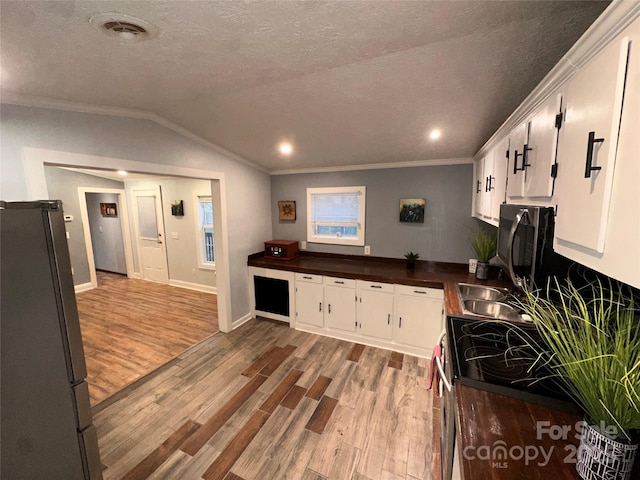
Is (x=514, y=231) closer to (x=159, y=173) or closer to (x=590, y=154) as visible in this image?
(x=590, y=154)

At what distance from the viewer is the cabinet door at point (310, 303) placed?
3338 mm

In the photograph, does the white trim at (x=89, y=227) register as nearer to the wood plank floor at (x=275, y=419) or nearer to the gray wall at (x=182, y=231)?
the gray wall at (x=182, y=231)

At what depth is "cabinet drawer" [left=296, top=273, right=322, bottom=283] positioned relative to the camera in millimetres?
3299

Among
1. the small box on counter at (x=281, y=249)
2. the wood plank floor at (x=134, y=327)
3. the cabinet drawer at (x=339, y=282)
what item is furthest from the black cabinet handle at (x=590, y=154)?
the wood plank floor at (x=134, y=327)

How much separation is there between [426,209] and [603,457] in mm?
2858

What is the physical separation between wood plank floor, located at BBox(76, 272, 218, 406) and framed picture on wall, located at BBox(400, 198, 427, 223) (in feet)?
9.75

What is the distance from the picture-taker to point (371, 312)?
306 cm

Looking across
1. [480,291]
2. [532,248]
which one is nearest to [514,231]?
[532,248]

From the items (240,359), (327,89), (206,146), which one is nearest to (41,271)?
(327,89)

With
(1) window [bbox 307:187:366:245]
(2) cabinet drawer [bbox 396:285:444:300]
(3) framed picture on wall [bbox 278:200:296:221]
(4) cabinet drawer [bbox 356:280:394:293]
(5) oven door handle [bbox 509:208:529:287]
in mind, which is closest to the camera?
(5) oven door handle [bbox 509:208:529:287]

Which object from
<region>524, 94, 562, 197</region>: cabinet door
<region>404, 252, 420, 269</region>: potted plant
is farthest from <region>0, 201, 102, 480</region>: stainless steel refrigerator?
<region>404, 252, 420, 269</region>: potted plant

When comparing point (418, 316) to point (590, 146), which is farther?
point (418, 316)

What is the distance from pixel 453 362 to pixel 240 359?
233 cm

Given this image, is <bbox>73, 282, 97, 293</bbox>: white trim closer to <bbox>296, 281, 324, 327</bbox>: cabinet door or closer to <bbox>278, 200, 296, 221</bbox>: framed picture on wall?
<bbox>278, 200, 296, 221</bbox>: framed picture on wall
